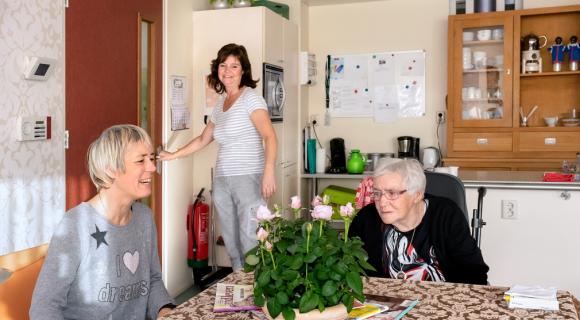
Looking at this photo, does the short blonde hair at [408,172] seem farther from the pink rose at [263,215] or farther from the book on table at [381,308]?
the pink rose at [263,215]

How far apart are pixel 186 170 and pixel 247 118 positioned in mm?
1038

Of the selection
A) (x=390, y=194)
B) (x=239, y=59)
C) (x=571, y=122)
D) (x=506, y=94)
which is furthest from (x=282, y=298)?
(x=571, y=122)

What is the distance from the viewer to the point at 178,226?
14.6ft

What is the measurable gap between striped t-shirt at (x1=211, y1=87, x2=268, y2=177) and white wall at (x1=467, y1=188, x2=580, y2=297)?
1.36m

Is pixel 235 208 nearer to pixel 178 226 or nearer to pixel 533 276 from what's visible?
pixel 178 226

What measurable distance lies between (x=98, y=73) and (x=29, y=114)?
0.59m

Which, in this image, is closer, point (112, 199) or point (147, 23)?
point (112, 199)

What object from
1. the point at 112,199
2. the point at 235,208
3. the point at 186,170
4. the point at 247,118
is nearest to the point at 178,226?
the point at 186,170

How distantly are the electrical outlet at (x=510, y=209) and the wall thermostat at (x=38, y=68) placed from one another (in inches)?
106

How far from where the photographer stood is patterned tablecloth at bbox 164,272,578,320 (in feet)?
5.47

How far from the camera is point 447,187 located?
291 cm

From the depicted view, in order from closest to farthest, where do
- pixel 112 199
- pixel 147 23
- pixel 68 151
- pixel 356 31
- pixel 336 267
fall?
pixel 336 267 < pixel 112 199 < pixel 68 151 < pixel 147 23 < pixel 356 31

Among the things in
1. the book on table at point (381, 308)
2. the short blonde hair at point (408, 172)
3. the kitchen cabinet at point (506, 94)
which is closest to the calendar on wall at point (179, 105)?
the short blonde hair at point (408, 172)

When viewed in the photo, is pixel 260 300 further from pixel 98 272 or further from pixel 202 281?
pixel 202 281
